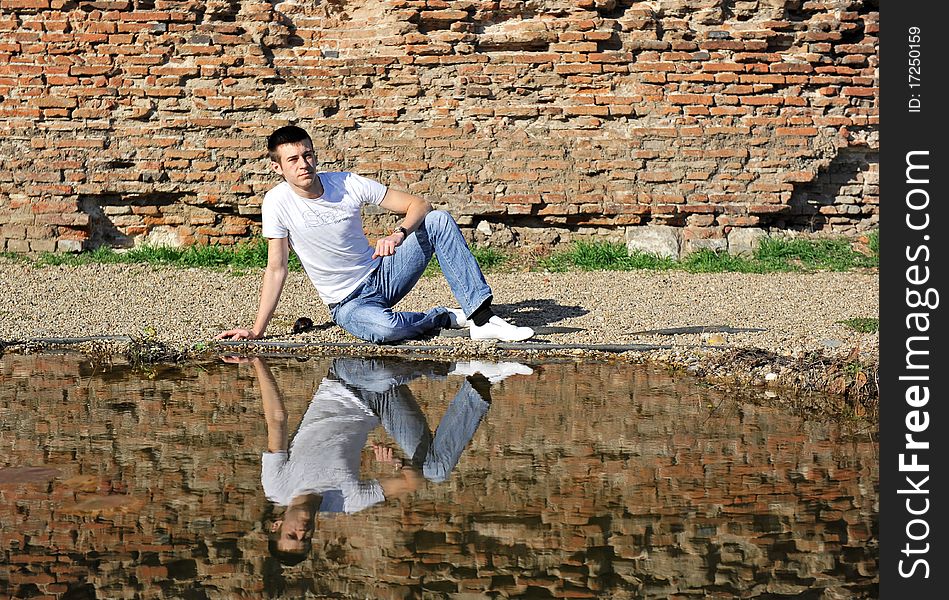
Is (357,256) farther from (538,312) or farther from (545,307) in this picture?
(545,307)

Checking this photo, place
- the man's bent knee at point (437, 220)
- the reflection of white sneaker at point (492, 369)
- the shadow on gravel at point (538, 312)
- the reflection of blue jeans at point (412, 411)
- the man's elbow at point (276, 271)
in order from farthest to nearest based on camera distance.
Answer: the shadow on gravel at point (538, 312)
the man's bent knee at point (437, 220)
the man's elbow at point (276, 271)
the reflection of white sneaker at point (492, 369)
the reflection of blue jeans at point (412, 411)

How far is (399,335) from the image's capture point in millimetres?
6578

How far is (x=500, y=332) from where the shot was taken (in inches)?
257

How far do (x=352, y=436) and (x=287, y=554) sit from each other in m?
1.33

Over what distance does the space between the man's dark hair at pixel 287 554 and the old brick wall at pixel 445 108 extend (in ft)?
Result: 23.2

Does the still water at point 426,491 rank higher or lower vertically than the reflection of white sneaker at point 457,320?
lower

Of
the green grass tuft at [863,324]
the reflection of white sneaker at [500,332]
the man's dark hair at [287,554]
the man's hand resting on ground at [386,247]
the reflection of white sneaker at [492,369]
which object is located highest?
the man's hand resting on ground at [386,247]

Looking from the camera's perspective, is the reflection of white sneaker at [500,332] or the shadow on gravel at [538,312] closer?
the reflection of white sneaker at [500,332]

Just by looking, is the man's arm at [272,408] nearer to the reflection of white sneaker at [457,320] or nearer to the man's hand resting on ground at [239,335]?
the man's hand resting on ground at [239,335]

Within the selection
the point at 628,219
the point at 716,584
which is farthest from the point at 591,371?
the point at 628,219

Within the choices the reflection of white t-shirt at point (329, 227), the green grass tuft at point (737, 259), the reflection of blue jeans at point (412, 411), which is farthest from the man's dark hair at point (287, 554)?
the green grass tuft at point (737, 259)

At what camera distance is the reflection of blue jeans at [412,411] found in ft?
14.1

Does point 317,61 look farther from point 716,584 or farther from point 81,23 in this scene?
point 716,584

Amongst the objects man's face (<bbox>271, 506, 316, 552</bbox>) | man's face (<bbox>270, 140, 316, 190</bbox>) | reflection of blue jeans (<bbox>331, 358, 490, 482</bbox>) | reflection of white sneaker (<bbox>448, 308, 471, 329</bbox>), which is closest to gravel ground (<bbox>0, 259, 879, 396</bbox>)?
reflection of white sneaker (<bbox>448, 308, 471, 329</bbox>)
